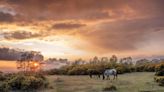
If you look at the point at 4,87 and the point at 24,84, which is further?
the point at 24,84

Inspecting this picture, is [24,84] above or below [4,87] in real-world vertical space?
above

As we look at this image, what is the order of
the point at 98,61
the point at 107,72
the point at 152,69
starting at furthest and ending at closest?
the point at 98,61 < the point at 152,69 < the point at 107,72

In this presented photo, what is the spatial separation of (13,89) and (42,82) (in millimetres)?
4261

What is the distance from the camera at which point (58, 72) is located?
308 ft

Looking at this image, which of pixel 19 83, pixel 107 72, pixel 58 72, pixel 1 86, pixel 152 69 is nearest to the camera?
pixel 1 86

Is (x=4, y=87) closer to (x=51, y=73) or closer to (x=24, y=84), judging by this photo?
(x=24, y=84)

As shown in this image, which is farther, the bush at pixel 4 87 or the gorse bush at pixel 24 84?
the gorse bush at pixel 24 84

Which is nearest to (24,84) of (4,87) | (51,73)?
(4,87)

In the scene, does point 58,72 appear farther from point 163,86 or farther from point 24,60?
point 163,86

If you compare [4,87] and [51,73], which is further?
[51,73]

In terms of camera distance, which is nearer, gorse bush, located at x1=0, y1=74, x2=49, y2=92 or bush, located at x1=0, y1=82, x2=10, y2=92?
bush, located at x1=0, y1=82, x2=10, y2=92

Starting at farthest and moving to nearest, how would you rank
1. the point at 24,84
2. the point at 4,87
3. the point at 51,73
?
the point at 51,73 → the point at 24,84 → the point at 4,87

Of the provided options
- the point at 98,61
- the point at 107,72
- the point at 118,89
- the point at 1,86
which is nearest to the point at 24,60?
the point at 107,72

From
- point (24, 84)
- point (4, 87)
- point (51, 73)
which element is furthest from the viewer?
point (51, 73)
